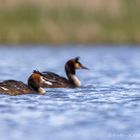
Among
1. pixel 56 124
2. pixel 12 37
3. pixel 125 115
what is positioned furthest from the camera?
pixel 12 37

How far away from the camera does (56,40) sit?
2950cm

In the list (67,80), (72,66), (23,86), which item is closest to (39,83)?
(23,86)

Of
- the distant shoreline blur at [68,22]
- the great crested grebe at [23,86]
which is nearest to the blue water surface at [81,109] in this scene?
the great crested grebe at [23,86]

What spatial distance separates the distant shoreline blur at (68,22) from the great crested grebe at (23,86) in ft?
42.7

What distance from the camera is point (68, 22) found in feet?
99.6

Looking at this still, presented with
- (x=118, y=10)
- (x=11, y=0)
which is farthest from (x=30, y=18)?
(x=118, y=10)

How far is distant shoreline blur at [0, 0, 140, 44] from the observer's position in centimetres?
2955

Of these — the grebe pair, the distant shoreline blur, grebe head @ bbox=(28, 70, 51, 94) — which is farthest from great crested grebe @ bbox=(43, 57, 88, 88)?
the distant shoreline blur

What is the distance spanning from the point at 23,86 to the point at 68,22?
14.9 meters

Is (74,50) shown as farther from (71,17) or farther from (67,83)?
(67,83)

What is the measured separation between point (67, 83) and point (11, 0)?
512 inches

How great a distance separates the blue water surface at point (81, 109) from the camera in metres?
11.2

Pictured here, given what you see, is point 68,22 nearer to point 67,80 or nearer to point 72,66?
point 72,66

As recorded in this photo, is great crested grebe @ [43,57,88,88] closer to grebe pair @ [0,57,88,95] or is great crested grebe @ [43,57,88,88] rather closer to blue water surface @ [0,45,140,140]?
grebe pair @ [0,57,88,95]
